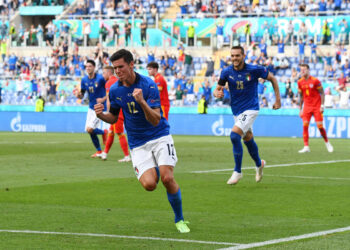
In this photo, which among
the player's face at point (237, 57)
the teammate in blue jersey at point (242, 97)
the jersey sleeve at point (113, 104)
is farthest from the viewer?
the teammate in blue jersey at point (242, 97)

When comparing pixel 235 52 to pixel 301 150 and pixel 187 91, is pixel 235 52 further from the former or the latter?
pixel 187 91

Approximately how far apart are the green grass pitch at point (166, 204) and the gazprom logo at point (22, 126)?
19431 mm

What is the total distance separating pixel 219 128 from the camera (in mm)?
35938

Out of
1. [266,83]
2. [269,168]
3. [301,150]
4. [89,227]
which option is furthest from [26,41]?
[89,227]

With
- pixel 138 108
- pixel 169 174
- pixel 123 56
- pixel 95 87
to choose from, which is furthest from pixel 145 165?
pixel 95 87

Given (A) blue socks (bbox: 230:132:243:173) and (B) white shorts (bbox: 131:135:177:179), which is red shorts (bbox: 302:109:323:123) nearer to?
(A) blue socks (bbox: 230:132:243:173)

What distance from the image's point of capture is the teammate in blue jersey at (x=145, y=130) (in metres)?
8.88

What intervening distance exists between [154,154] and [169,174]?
38cm

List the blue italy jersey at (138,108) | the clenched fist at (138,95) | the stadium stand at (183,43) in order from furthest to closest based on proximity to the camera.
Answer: the stadium stand at (183,43)
the blue italy jersey at (138,108)
the clenched fist at (138,95)

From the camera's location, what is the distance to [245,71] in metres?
14.2

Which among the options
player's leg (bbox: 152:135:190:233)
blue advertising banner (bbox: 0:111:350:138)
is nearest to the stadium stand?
blue advertising banner (bbox: 0:111:350:138)

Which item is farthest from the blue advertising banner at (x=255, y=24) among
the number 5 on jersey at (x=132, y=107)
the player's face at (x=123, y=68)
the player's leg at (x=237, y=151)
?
the player's face at (x=123, y=68)

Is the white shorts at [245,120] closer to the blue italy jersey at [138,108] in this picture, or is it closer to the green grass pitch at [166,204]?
the green grass pitch at [166,204]

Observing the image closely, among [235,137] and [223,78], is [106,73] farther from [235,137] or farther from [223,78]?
[235,137]
